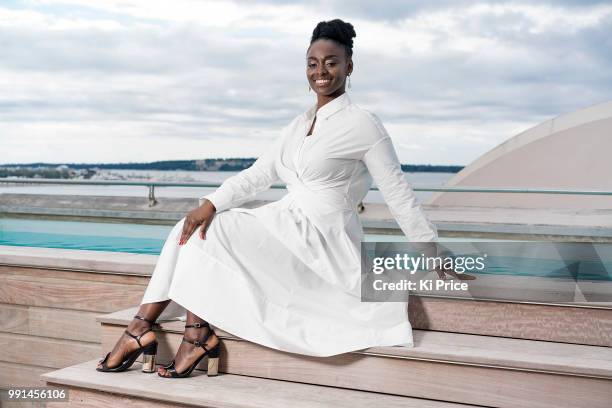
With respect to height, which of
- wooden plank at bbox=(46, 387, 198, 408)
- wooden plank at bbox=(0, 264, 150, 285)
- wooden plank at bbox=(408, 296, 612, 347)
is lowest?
wooden plank at bbox=(46, 387, 198, 408)

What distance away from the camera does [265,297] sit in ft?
7.34

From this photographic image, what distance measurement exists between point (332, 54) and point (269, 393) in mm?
1113

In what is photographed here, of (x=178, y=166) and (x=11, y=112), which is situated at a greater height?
(x=11, y=112)

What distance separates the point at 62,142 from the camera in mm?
6855

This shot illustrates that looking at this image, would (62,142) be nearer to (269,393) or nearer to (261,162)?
(261,162)

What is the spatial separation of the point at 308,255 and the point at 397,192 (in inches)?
14.3

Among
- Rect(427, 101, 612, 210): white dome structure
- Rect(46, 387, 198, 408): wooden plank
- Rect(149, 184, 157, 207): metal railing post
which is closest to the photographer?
→ Rect(46, 387, 198, 408): wooden plank

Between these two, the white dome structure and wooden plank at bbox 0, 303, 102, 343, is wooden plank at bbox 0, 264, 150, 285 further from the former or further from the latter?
the white dome structure

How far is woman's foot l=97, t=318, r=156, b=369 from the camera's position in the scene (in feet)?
7.39

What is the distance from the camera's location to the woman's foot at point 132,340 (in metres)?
2.25

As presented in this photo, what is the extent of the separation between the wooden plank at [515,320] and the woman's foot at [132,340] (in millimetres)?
892

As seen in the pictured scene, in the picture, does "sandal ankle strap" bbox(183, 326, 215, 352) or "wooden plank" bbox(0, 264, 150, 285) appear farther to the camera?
"wooden plank" bbox(0, 264, 150, 285)

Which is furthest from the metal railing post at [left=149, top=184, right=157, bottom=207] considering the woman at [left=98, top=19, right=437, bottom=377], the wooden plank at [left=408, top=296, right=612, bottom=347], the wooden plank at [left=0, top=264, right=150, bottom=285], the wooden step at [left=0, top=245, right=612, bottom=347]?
the wooden plank at [left=408, top=296, right=612, bottom=347]

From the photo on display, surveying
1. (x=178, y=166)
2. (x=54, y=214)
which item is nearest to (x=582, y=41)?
(x=178, y=166)
